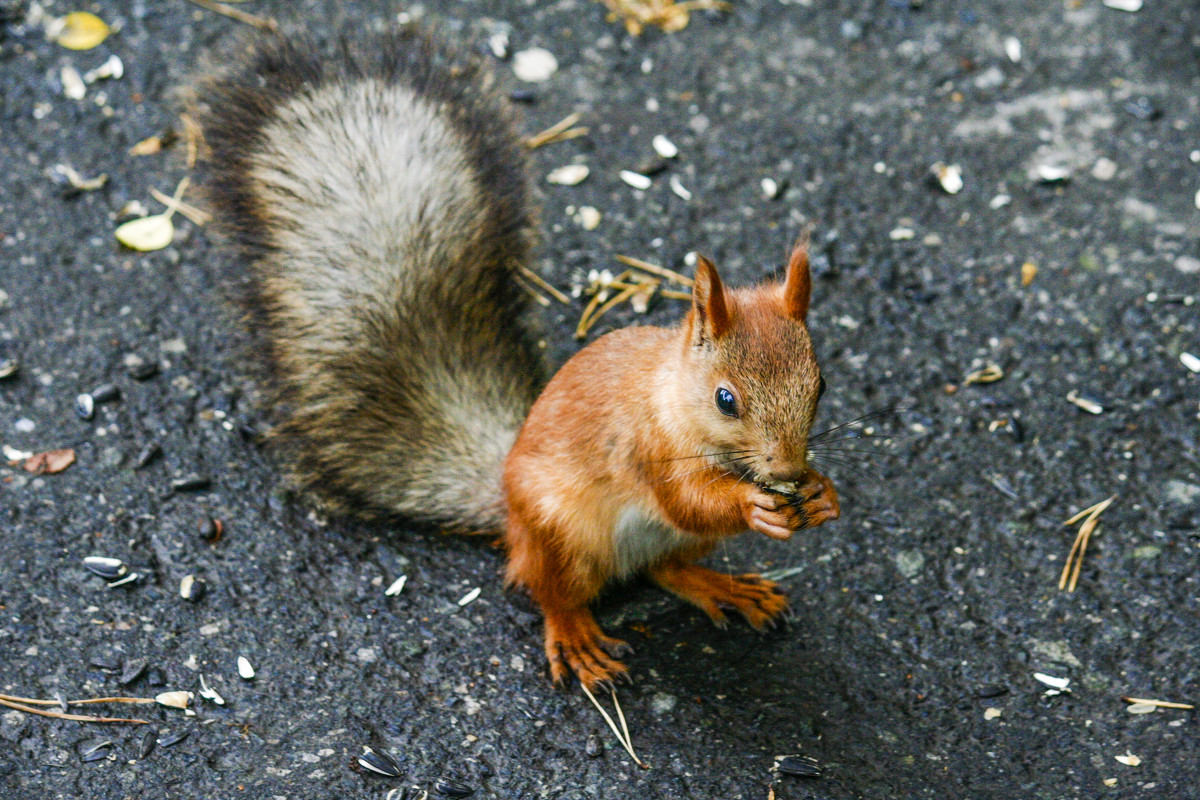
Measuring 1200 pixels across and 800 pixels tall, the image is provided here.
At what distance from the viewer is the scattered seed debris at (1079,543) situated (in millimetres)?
2055

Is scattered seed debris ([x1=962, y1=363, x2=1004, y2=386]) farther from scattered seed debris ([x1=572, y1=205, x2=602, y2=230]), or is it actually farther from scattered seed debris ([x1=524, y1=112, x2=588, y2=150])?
scattered seed debris ([x1=524, y1=112, x2=588, y2=150])

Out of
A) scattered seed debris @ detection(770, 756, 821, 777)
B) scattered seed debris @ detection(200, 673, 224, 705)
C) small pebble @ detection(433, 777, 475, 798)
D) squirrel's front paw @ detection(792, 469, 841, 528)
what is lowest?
scattered seed debris @ detection(200, 673, 224, 705)

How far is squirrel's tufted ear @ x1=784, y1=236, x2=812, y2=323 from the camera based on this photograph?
5.46 feet

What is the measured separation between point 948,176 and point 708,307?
56.1 inches

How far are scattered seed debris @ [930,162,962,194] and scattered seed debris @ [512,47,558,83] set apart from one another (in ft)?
3.36

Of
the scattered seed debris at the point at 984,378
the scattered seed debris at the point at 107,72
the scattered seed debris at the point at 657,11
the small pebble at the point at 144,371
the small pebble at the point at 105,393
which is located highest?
the scattered seed debris at the point at 657,11

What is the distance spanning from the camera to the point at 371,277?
6.60ft

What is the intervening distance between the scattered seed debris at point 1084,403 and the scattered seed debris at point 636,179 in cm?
108

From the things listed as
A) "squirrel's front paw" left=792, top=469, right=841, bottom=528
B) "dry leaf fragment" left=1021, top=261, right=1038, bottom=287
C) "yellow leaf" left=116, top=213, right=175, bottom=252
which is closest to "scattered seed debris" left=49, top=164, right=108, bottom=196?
"yellow leaf" left=116, top=213, right=175, bottom=252

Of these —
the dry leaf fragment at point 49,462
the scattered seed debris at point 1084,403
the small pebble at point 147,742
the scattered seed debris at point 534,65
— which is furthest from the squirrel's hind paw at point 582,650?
the scattered seed debris at point 534,65

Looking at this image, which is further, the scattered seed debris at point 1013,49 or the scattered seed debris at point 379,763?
the scattered seed debris at point 1013,49

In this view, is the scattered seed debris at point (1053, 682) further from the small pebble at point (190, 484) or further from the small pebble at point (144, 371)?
the small pebble at point (144, 371)

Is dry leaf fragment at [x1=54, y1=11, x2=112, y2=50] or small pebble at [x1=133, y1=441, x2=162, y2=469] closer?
small pebble at [x1=133, y1=441, x2=162, y2=469]

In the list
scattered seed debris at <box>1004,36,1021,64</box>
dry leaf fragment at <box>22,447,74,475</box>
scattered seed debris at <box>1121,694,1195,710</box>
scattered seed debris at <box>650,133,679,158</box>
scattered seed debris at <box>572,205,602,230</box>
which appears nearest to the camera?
scattered seed debris at <box>1121,694,1195,710</box>
